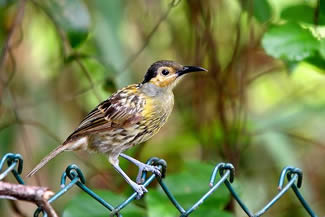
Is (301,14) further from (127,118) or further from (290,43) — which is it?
(127,118)

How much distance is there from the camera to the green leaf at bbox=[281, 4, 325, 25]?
13.6ft

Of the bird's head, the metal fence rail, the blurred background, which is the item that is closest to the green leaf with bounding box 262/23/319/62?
the blurred background

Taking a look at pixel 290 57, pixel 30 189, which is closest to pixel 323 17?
pixel 290 57

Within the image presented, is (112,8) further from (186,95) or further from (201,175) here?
(201,175)

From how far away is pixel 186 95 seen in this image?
6062 millimetres

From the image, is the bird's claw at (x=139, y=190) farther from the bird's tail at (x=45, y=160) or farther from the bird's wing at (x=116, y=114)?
the bird's wing at (x=116, y=114)

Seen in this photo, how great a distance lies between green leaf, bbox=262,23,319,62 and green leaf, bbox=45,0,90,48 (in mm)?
1137

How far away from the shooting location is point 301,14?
4.19 metres

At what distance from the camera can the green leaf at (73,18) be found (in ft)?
13.9

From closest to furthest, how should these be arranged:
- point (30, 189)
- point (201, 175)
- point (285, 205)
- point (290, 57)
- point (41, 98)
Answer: point (30, 189)
point (290, 57)
point (201, 175)
point (41, 98)
point (285, 205)

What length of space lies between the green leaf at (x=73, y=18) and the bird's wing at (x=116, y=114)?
1.38 ft

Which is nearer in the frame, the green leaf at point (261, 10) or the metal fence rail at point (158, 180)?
the metal fence rail at point (158, 180)

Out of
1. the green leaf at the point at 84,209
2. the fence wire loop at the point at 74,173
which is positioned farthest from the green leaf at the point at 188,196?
the fence wire loop at the point at 74,173

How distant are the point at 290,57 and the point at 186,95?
2412 millimetres
